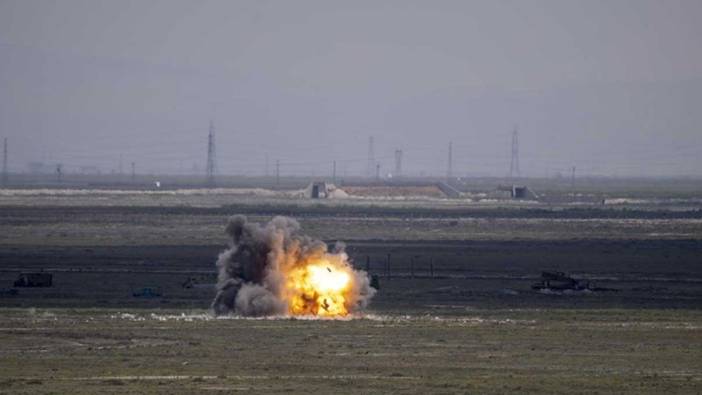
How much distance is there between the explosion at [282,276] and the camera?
2248 inches

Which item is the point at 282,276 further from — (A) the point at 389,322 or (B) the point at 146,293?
(B) the point at 146,293

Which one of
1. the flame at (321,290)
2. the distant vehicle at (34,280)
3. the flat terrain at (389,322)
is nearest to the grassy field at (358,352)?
the flat terrain at (389,322)

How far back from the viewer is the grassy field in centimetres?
3984

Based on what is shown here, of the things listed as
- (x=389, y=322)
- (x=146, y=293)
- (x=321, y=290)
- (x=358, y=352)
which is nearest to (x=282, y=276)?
(x=321, y=290)

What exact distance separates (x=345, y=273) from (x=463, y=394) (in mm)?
20102

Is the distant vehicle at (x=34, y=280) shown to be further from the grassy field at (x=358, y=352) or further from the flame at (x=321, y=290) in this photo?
the flame at (x=321, y=290)

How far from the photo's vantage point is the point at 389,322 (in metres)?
55.1

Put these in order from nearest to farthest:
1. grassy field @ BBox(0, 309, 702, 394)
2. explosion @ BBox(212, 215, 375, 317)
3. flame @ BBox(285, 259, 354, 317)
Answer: grassy field @ BBox(0, 309, 702, 394)
explosion @ BBox(212, 215, 375, 317)
flame @ BBox(285, 259, 354, 317)

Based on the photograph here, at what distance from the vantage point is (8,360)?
44250 millimetres

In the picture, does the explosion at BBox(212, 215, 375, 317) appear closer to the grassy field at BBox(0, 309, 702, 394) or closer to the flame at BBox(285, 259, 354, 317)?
the flame at BBox(285, 259, 354, 317)

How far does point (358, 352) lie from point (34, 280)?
26.4 metres

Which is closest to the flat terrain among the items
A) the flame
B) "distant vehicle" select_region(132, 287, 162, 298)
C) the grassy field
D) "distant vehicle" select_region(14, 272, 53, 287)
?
the grassy field

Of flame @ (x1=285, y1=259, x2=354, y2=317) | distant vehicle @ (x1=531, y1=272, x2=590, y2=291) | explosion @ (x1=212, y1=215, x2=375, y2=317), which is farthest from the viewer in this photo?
distant vehicle @ (x1=531, y1=272, x2=590, y2=291)

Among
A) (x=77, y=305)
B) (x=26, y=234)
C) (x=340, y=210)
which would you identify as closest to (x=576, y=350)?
(x=77, y=305)
